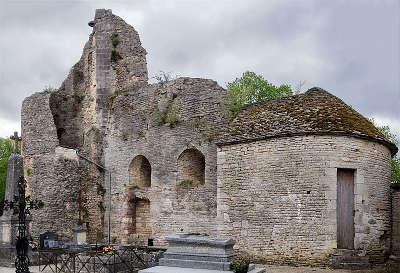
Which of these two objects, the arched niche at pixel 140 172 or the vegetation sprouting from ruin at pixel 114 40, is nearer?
the arched niche at pixel 140 172

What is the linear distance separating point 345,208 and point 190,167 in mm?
6190

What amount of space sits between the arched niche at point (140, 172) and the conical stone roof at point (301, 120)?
15.4 feet

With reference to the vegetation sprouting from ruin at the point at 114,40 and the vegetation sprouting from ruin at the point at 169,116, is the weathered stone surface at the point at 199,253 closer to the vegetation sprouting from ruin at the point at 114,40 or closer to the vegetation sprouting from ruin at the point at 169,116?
the vegetation sprouting from ruin at the point at 169,116

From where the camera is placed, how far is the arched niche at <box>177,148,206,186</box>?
1861 cm

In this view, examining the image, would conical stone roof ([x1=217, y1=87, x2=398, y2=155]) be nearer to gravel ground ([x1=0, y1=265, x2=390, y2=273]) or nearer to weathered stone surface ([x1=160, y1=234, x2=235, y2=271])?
gravel ground ([x1=0, y1=265, x2=390, y2=273])

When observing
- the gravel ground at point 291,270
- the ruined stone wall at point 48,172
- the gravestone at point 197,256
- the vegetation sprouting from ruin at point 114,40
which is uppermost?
the vegetation sprouting from ruin at point 114,40

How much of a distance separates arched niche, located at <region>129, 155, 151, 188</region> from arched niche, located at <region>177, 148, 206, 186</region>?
2.29 m

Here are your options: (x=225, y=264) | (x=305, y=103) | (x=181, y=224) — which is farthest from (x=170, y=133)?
(x=225, y=264)

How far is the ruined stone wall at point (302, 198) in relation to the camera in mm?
14453

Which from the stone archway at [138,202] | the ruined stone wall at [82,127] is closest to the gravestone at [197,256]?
the stone archway at [138,202]

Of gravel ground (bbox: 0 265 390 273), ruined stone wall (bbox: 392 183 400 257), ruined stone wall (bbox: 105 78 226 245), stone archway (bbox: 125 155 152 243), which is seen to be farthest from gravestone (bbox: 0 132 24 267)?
ruined stone wall (bbox: 392 183 400 257)

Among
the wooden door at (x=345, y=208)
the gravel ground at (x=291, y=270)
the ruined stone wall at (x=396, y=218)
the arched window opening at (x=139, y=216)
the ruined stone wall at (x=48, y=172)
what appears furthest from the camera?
the ruined stone wall at (x=48, y=172)

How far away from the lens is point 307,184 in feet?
48.0

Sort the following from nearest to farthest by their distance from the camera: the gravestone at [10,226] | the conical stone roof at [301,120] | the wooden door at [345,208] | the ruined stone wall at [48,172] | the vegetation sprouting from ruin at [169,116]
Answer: the wooden door at [345,208], the conical stone roof at [301,120], the gravestone at [10,226], the vegetation sprouting from ruin at [169,116], the ruined stone wall at [48,172]
